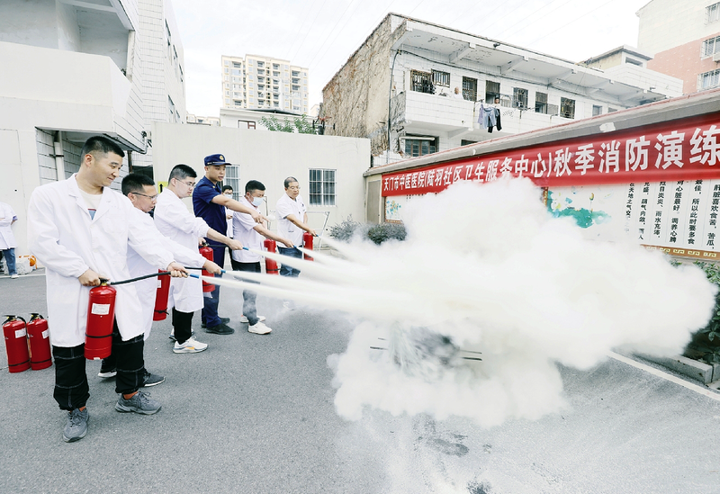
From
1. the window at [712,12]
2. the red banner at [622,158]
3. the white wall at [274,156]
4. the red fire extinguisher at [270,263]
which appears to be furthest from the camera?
the window at [712,12]

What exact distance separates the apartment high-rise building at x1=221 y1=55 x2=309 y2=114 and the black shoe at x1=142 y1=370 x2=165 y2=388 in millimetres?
99712

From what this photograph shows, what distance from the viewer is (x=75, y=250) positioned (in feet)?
7.73

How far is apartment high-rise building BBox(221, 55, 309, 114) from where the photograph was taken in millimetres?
95000

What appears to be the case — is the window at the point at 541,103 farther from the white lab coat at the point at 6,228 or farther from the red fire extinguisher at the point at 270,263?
the white lab coat at the point at 6,228

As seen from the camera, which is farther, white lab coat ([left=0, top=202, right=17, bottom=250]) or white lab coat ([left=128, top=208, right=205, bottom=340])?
white lab coat ([left=0, top=202, right=17, bottom=250])

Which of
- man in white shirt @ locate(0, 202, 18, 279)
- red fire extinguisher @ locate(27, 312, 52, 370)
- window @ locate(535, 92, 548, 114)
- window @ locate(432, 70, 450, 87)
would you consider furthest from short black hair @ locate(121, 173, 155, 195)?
window @ locate(535, 92, 548, 114)

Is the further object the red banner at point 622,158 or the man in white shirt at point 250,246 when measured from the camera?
the man in white shirt at point 250,246

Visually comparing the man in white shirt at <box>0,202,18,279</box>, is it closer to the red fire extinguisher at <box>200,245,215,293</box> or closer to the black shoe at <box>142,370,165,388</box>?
the red fire extinguisher at <box>200,245,215,293</box>

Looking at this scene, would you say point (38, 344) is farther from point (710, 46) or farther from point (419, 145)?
point (710, 46)

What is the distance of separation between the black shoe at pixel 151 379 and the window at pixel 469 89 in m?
16.1

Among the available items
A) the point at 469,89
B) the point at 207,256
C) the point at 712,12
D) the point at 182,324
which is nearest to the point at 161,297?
the point at 182,324

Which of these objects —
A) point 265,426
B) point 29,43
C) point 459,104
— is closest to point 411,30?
point 459,104

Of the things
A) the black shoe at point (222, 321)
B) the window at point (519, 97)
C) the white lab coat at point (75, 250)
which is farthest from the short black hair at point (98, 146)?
the window at point (519, 97)

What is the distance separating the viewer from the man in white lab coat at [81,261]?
2225 mm
